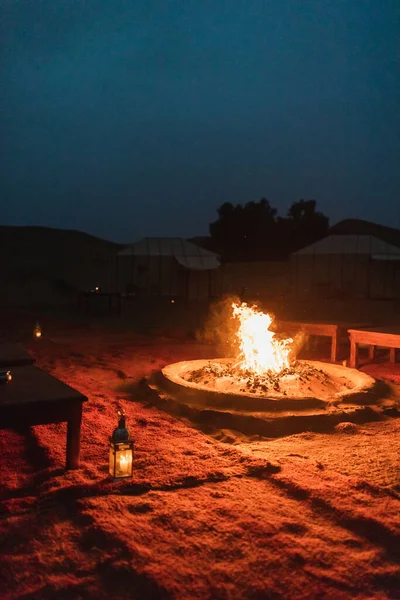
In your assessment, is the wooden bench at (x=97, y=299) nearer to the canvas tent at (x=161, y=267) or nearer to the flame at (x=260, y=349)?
the canvas tent at (x=161, y=267)

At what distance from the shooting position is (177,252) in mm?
21734

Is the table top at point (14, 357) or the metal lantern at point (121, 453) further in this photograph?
the table top at point (14, 357)

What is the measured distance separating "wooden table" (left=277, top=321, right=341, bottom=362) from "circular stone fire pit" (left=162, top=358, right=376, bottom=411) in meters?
1.54

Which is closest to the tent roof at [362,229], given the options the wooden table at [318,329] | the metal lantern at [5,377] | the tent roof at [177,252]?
the tent roof at [177,252]

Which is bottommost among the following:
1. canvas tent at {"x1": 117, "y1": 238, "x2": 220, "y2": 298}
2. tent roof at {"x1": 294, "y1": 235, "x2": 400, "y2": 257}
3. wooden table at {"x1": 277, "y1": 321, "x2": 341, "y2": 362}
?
wooden table at {"x1": 277, "y1": 321, "x2": 341, "y2": 362}

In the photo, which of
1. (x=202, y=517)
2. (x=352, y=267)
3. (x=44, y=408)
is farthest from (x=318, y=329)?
(x=352, y=267)

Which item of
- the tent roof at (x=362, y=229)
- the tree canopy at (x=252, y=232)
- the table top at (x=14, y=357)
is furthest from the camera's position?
the tent roof at (x=362, y=229)

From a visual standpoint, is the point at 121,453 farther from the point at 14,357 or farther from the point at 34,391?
the point at 14,357

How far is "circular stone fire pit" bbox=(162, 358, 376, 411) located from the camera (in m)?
4.81

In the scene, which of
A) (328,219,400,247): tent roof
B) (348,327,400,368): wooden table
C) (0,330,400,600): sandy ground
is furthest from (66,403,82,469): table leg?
(328,219,400,247): tent roof

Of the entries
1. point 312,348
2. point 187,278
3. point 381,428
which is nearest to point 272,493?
point 381,428

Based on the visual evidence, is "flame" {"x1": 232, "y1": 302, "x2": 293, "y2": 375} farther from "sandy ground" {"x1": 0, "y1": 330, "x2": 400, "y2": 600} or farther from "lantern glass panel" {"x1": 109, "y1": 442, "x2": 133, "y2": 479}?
"lantern glass panel" {"x1": 109, "y1": 442, "x2": 133, "y2": 479}

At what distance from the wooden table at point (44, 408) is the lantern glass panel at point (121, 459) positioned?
330 mm

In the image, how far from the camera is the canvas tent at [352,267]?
853 inches
